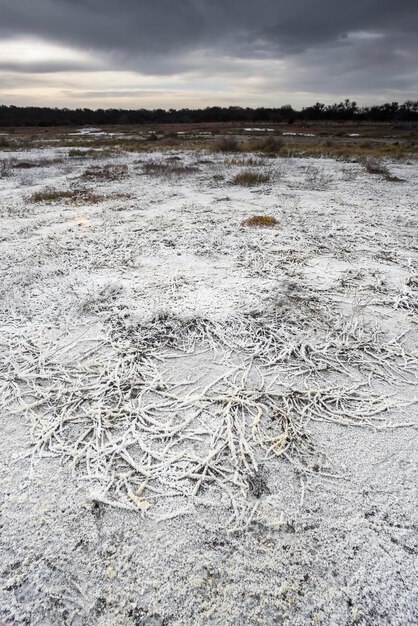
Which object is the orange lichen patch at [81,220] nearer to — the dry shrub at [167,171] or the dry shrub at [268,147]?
the dry shrub at [167,171]

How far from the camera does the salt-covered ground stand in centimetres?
177

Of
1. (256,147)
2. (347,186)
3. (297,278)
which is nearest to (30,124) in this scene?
(256,147)

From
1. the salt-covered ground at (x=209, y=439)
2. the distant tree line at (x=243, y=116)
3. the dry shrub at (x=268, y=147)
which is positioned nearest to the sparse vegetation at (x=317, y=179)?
the salt-covered ground at (x=209, y=439)

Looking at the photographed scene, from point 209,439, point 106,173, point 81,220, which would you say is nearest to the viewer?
point 209,439

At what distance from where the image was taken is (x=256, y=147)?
24984 mm

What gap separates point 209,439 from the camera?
2.62m

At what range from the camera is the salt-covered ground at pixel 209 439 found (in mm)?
1771

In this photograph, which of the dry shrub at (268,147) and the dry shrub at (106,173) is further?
the dry shrub at (268,147)

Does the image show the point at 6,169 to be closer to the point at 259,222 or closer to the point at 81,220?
the point at 81,220

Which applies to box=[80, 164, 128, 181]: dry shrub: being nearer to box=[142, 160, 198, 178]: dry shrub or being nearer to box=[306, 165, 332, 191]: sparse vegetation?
box=[142, 160, 198, 178]: dry shrub

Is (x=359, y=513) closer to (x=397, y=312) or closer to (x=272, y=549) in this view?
(x=272, y=549)

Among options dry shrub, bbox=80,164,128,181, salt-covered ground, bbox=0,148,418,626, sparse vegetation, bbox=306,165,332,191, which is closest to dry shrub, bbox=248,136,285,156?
sparse vegetation, bbox=306,165,332,191

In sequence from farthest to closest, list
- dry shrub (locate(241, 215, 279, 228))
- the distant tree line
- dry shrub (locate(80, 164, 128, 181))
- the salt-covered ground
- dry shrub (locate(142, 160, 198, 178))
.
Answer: the distant tree line
dry shrub (locate(142, 160, 198, 178))
dry shrub (locate(80, 164, 128, 181))
dry shrub (locate(241, 215, 279, 228))
the salt-covered ground

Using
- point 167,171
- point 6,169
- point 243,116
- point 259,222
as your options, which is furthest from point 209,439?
point 243,116
